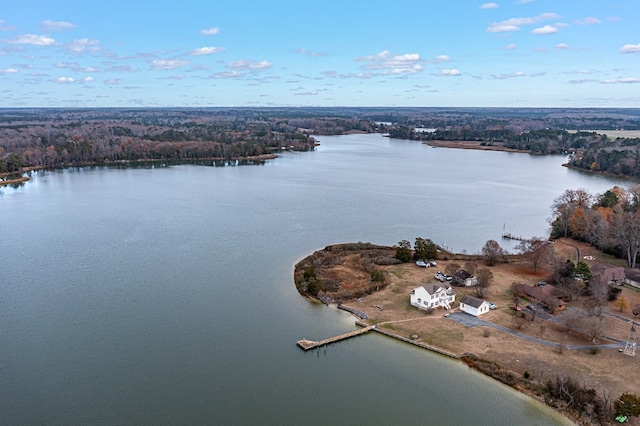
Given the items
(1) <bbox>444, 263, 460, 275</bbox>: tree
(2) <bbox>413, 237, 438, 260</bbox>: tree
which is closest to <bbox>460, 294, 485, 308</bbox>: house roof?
(1) <bbox>444, 263, 460, 275</bbox>: tree

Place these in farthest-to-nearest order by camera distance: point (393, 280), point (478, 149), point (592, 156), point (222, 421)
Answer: point (478, 149) → point (592, 156) → point (393, 280) → point (222, 421)

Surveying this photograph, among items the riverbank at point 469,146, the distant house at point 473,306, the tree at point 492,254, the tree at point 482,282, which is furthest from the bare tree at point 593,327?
the riverbank at point 469,146

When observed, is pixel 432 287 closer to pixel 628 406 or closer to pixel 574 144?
pixel 628 406

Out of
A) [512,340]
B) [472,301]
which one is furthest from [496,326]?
[472,301]

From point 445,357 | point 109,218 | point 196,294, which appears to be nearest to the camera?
point 445,357

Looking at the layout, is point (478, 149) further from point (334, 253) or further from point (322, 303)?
point (322, 303)

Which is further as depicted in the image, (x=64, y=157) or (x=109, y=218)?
(x=64, y=157)

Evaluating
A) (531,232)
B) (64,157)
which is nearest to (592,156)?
(531,232)
